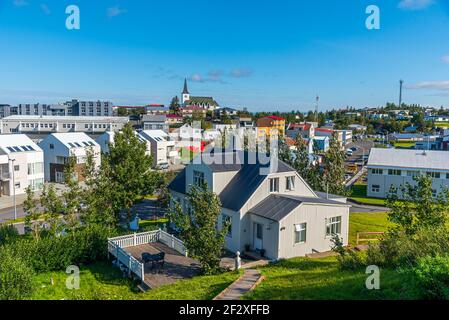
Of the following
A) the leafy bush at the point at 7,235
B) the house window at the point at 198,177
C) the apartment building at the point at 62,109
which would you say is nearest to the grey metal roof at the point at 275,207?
the house window at the point at 198,177

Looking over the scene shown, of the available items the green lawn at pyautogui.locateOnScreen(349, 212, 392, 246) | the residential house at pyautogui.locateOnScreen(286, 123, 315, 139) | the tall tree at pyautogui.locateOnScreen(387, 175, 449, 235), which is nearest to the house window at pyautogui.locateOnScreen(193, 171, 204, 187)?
the green lawn at pyautogui.locateOnScreen(349, 212, 392, 246)

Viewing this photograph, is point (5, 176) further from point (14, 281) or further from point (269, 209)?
point (269, 209)

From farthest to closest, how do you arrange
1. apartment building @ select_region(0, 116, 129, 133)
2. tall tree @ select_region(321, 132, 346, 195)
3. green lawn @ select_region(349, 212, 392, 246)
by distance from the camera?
1. apartment building @ select_region(0, 116, 129, 133)
2. tall tree @ select_region(321, 132, 346, 195)
3. green lawn @ select_region(349, 212, 392, 246)

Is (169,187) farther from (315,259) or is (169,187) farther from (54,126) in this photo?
(54,126)

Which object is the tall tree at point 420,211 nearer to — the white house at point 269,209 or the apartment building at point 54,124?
the white house at point 269,209

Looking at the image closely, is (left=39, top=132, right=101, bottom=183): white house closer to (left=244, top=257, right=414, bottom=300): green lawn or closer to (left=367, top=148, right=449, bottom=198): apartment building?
(left=367, top=148, right=449, bottom=198): apartment building

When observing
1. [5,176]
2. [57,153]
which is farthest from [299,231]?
[57,153]
